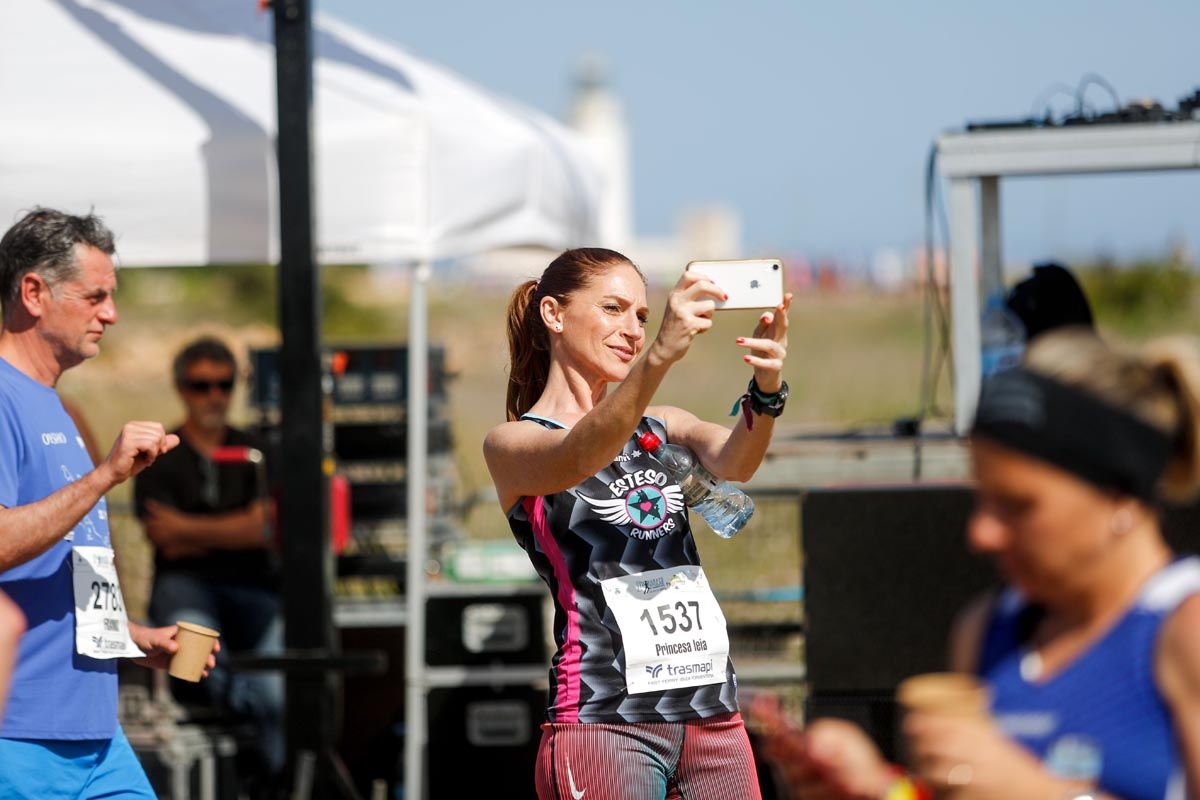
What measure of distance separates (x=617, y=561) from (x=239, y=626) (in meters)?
3.38

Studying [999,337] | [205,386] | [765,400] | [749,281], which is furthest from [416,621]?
[749,281]

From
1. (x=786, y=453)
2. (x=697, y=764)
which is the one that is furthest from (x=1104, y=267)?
(x=697, y=764)

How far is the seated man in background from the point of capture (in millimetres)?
5969

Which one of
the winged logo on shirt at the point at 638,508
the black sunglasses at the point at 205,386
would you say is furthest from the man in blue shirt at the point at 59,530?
the black sunglasses at the point at 205,386

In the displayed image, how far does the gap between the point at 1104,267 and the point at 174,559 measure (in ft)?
86.1

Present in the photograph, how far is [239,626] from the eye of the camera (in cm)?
609

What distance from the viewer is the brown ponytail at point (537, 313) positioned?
3.21 meters

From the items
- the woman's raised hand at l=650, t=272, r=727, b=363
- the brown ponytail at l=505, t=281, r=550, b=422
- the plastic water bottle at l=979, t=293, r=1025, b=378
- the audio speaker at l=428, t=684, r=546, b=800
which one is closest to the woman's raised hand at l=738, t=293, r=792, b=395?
the woman's raised hand at l=650, t=272, r=727, b=363

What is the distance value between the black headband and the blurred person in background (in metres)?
1.23

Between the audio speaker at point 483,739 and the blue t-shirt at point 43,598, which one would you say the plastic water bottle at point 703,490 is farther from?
the audio speaker at point 483,739

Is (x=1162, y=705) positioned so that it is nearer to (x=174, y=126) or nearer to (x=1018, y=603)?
(x=1018, y=603)

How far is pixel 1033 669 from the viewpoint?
1.77m

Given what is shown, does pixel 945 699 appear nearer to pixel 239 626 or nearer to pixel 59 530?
pixel 59 530

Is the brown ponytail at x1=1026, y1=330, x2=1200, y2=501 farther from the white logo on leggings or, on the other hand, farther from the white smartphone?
the white logo on leggings
